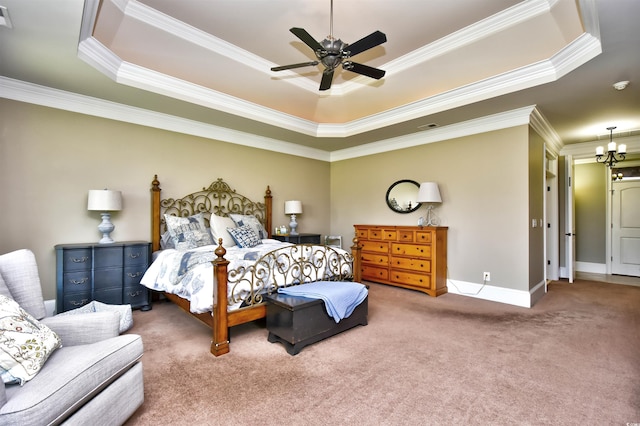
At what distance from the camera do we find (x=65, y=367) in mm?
1434

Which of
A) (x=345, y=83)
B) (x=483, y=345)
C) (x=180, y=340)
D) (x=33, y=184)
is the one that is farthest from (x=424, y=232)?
(x=33, y=184)

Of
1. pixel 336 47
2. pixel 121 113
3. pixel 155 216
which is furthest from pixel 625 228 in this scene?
pixel 121 113

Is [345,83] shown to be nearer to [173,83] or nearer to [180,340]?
[173,83]

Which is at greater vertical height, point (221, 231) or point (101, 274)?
point (221, 231)

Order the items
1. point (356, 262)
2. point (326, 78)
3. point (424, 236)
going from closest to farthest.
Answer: point (326, 78), point (356, 262), point (424, 236)

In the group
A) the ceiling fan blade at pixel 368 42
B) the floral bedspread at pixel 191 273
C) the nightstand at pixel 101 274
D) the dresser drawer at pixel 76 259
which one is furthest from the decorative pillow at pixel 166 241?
the ceiling fan blade at pixel 368 42

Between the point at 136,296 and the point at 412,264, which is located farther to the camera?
the point at 412,264

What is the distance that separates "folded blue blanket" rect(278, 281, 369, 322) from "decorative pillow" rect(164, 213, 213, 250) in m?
1.60

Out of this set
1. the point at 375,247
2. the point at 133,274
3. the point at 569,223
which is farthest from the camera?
the point at 569,223

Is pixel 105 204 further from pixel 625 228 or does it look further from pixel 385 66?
pixel 625 228

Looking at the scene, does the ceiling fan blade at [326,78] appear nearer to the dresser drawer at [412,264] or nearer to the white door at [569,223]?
the dresser drawer at [412,264]

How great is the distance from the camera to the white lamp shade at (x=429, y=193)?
4863 millimetres

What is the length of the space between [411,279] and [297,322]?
281cm

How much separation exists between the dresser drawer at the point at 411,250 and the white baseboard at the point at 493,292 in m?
0.69
